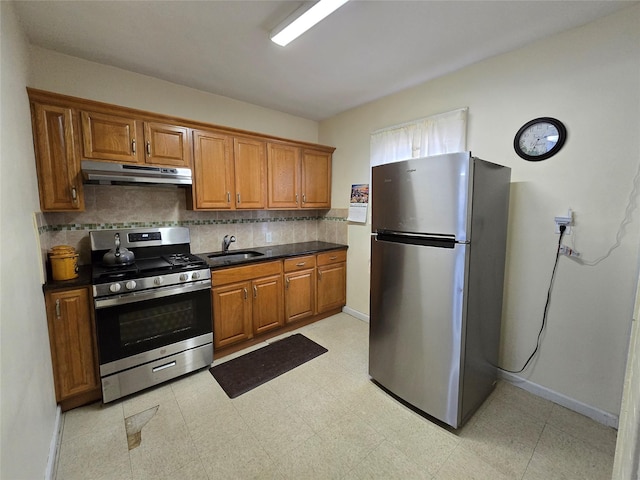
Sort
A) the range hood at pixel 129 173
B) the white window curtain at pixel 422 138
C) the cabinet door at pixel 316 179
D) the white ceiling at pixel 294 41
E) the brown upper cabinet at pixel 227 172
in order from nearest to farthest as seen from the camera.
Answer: the white ceiling at pixel 294 41 → the range hood at pixel 129 173 → the white window curtain at pixel 422 138 → the brown upper cabinet at pixel 227 172 → the cabinet door at pixel 316 179

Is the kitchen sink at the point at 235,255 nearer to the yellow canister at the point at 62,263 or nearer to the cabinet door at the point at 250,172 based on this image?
the cabinet door at the point at 250,172

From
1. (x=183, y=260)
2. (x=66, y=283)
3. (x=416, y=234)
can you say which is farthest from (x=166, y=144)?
(x=416, y=234)

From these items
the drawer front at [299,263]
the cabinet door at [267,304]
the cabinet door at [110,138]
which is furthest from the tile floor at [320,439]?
the cabinet door at [110,138]

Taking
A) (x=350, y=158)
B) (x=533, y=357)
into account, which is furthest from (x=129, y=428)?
(x=350, y=158)

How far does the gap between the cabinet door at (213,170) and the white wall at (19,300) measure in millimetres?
1100

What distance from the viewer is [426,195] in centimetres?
175

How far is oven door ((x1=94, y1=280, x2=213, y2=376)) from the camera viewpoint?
194 centimetres

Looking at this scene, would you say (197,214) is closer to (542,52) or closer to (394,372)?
(394,372)

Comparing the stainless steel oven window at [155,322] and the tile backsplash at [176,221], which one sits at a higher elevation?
the tile backsplash at [176,221]

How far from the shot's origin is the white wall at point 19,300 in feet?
3.44

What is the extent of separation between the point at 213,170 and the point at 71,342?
69.5 inches

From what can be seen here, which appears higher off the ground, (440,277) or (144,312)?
(440,277)

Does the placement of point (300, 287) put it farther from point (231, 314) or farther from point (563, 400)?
point (563, 400)

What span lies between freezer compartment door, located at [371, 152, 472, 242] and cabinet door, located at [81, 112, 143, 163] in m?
2.03
